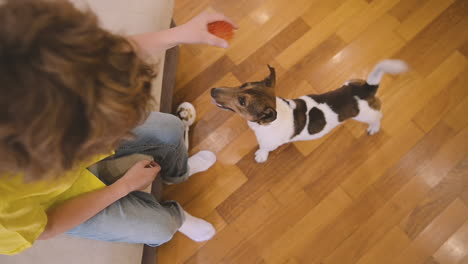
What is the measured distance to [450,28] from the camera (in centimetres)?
193

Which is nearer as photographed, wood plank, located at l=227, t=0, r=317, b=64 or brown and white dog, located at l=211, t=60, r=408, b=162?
brown and white dog, located at l=211, t=60, r=408, b=162

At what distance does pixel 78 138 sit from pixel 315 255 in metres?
1.40

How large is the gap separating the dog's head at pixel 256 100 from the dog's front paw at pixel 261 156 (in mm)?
314

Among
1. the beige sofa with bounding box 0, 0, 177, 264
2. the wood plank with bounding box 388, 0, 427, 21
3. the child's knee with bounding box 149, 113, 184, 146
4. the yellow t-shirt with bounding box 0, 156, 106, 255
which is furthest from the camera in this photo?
the wood plank with bounding box 388, 0, 427, 21

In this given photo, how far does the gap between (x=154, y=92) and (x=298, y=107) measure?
66 cm

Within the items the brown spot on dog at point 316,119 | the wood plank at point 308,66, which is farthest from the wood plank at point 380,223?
the wood plank at point 308,66

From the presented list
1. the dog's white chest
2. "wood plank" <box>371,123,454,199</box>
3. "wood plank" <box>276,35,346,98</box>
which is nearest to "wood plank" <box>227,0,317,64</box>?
"wood plank" <box>276,35,346,98</box>

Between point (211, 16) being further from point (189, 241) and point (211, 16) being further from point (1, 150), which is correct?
point (189, 241)

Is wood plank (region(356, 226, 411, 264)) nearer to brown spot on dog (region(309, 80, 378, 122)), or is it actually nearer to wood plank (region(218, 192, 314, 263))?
wood plank (region(218, 192, 314, 263))

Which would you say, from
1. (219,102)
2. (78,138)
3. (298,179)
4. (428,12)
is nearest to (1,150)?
(78,138)

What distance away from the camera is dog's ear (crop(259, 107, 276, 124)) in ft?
4.34

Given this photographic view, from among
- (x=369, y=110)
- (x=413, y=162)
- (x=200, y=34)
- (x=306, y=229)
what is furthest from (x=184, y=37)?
(x=413, y=162)

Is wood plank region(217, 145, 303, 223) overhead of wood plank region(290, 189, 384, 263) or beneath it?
overhead

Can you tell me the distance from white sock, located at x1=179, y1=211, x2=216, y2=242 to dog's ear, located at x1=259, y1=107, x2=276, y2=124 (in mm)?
563
